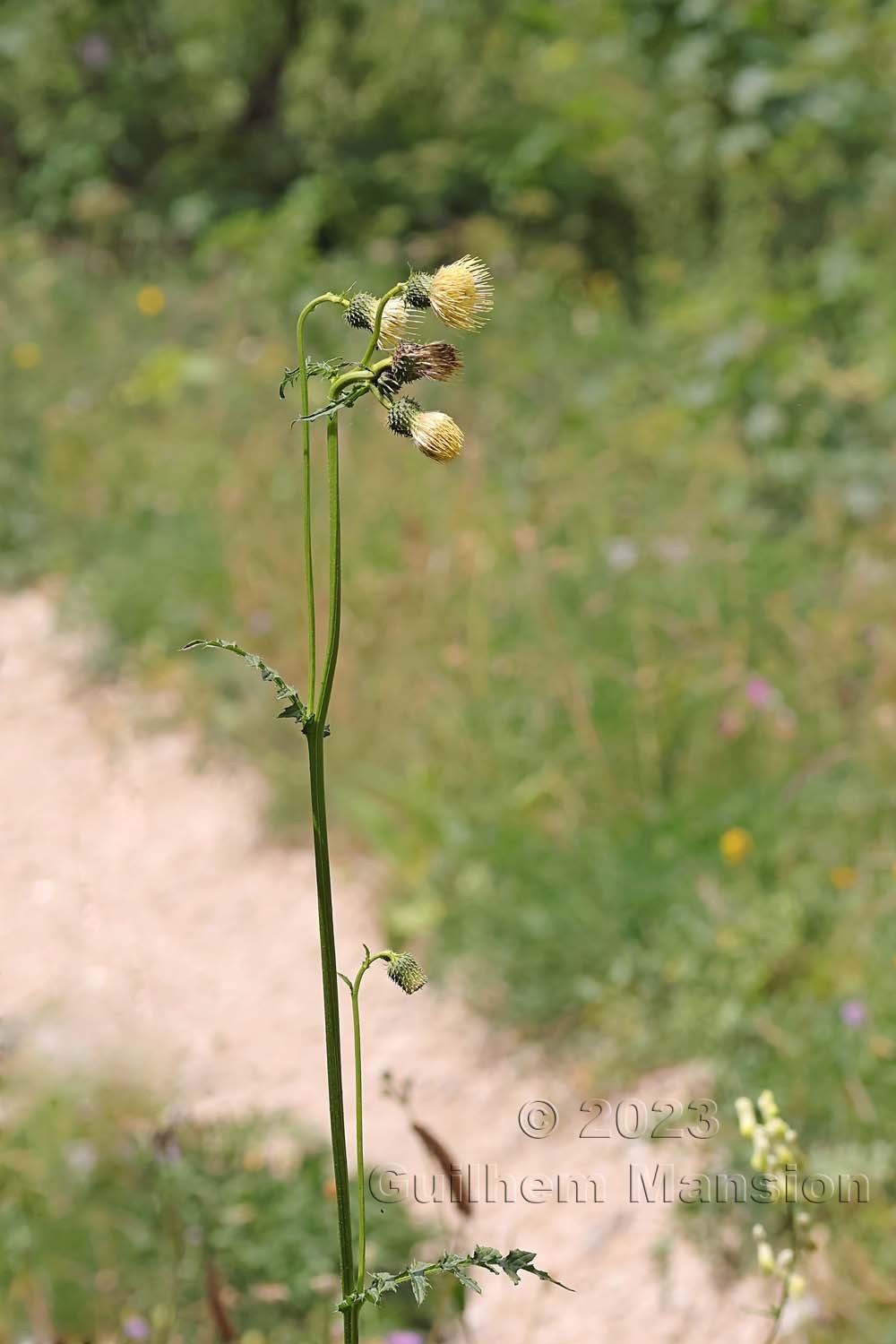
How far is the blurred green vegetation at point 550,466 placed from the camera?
2736 mm

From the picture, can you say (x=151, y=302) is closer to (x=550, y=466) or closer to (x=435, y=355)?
(x=550, y=466)

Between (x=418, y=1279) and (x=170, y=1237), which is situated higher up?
(x=170, y=1237)

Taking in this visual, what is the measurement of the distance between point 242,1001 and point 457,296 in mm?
2477

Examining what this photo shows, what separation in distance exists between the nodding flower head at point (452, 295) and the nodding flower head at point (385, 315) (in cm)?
2

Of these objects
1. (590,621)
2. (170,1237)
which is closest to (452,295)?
(170,1237)

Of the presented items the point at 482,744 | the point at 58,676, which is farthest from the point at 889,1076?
the point at 58,676

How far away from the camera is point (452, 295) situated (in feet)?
2.92

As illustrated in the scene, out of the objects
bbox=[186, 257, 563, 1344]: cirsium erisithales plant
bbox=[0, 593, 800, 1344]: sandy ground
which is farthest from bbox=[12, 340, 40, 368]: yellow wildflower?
bbox=[186, 257, 563, 1344]: cirsium erisithales plant

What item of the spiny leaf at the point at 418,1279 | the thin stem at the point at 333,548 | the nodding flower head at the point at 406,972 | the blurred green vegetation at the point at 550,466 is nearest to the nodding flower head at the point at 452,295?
the thin stem at the point at 333,548

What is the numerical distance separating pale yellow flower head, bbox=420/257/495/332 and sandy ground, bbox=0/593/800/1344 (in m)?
1.46

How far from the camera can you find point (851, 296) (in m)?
4.62

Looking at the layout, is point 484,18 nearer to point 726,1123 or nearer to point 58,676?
point 58,676

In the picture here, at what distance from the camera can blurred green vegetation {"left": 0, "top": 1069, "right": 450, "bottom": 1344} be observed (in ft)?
6.12

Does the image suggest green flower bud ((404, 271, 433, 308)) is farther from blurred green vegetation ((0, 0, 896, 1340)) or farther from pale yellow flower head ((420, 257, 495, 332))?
blurred green vegetation ((0, 0, 896, 1340))
